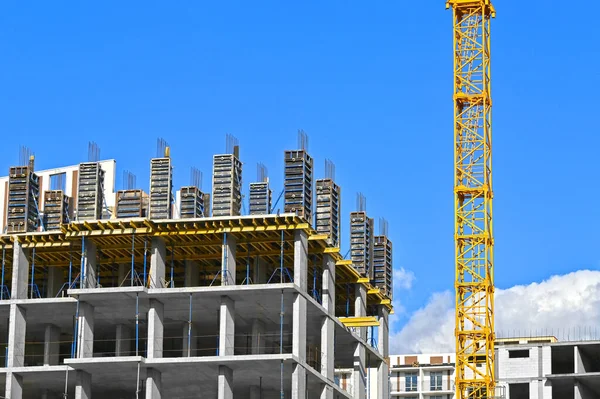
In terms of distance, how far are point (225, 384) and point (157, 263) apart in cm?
873

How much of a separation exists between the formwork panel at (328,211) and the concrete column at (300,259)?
3.67 metres

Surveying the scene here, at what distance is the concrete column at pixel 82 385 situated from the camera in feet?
299

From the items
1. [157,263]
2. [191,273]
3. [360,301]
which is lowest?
[360,301]

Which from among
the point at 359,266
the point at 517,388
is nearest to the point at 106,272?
the point at 359,266

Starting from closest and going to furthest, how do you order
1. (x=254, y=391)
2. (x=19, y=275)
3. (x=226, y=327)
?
(x=226, y=327) < (x=254, y=391) < (x=19, y=275)

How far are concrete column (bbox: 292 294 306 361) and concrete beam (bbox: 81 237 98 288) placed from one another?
42.8ft

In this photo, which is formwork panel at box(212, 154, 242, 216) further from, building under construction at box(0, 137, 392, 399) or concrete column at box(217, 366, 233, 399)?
concrete column at box(217, 366, 233, 399)

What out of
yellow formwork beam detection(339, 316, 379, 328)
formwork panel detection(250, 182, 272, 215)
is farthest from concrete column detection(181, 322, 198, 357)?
yellow formwork beam detection(339, 316, 379, 328)

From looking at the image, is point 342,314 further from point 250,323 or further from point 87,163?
point 87,163

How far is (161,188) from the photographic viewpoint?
92500 millimetres

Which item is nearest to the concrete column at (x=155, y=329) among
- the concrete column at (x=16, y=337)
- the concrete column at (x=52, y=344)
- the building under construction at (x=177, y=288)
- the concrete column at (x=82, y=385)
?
the building under construction at (x=177, y=288)

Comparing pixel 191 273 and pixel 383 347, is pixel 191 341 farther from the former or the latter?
pixel 383 347

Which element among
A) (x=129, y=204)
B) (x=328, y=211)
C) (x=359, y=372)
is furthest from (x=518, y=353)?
(x=129, y=204)

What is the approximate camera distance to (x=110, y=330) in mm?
99375
